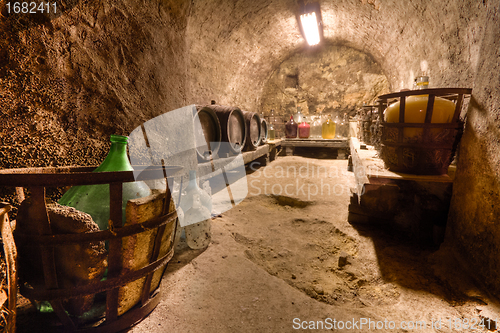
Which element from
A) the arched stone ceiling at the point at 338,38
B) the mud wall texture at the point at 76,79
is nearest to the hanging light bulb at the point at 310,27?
the arched stone ceiling at the point at 338,38

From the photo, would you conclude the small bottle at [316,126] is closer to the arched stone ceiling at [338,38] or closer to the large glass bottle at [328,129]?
the large glass bottle at [328,129]

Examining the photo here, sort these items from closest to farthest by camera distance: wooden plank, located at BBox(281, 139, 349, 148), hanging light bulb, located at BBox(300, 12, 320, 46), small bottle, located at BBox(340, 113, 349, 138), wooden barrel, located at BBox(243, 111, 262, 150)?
wooden barrel, located at BBox(243, 111, 262, 150)
hanging light bulb, located at BBox(300, 12, 320, 46)
wooden plank, located at BBox(281, 139, 349, 148)
small bottle, located at BBox(340, 113, 349, 138)

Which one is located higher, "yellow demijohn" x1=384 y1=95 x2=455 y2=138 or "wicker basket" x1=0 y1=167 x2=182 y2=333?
"yellow demijohn" x1=384 y1=95 x2=455 y2=138

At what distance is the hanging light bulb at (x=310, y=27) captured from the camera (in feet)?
18.0

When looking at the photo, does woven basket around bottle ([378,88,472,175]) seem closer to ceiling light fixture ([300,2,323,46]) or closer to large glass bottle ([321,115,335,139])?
ceiling light fixture ([300,2,323,46])

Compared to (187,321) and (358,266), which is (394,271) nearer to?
(358,266)

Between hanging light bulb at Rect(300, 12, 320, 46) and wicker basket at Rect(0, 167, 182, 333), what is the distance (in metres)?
6.06

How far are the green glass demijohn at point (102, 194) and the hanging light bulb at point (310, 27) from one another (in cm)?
592

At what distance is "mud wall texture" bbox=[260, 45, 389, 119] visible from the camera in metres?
7.06

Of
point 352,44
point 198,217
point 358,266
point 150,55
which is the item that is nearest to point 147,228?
point 198,217

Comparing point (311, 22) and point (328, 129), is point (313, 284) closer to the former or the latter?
point (328, 129)

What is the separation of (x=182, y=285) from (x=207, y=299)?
7.5 inches

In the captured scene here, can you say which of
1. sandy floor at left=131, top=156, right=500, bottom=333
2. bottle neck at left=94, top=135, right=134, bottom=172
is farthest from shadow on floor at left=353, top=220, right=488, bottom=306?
bottle neck at left=94, top=135, right=134, bottom=172

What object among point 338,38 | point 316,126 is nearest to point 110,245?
point 338,38
